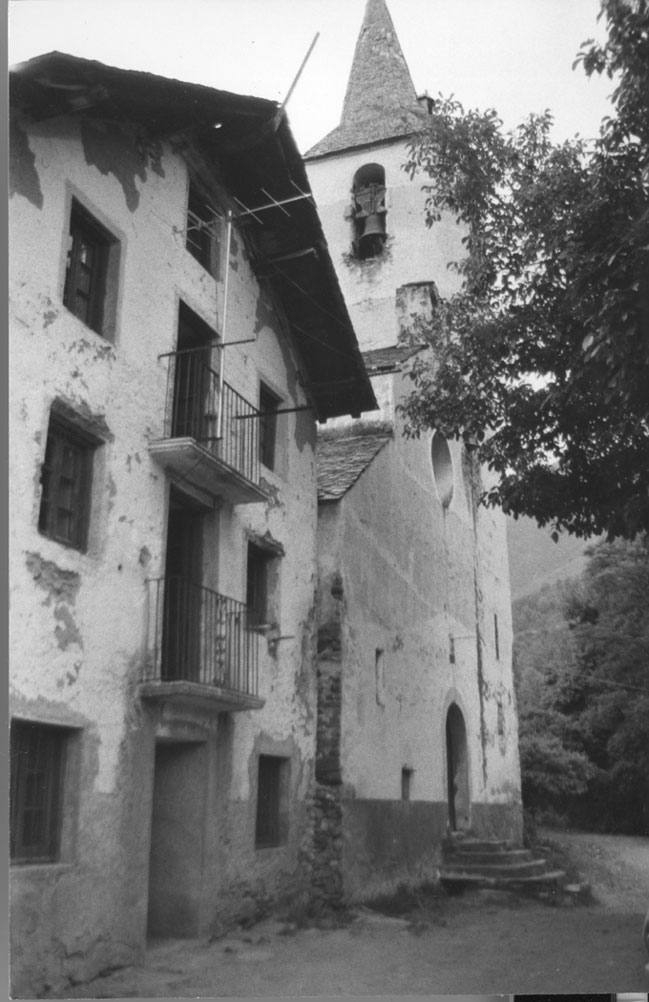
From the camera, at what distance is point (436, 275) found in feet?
40.8

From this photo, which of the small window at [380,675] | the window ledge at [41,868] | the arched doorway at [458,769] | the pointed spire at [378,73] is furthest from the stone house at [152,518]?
the arched doorway at [458,769]

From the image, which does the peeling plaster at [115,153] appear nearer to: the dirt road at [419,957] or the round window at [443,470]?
the dirt road at [419,957]

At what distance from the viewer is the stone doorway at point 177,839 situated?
244 inches

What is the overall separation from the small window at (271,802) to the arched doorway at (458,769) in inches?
192

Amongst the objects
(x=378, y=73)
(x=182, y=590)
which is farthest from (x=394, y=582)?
(x=378, y=73)

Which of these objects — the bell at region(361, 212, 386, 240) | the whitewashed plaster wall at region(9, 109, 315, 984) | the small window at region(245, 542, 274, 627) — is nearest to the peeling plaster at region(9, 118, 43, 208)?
the whitewashed plaster wall at region(9, 109, 315, 984)

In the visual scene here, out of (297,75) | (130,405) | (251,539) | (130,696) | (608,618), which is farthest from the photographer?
(608,618)

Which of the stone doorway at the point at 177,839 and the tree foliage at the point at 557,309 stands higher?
the tree foliage at the point at 557,309

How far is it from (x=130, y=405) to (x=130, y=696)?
190 cm

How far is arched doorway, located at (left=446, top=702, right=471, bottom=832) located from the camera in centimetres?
1220

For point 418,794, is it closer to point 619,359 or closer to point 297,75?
point 619,359

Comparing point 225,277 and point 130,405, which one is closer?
point 130,405

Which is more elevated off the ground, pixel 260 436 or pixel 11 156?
pixel 11 156

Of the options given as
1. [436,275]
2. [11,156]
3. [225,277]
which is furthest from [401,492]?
[11,156]
